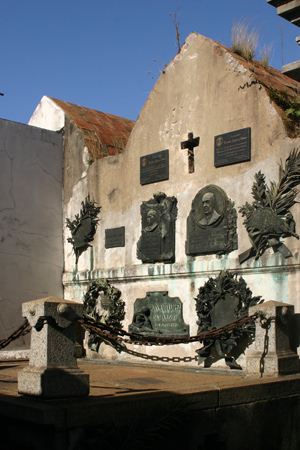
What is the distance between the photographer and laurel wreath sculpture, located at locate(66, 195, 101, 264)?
1148cm

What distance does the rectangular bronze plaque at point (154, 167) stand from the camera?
10242mm

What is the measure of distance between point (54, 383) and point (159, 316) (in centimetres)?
433

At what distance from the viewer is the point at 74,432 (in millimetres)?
5352

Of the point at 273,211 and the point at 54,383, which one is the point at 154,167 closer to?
the point at 273,211

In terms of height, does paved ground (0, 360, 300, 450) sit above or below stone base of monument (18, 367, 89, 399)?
below

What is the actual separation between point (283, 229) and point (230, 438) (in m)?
2.98

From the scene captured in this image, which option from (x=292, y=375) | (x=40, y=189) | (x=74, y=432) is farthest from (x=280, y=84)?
(x=74, y=432)

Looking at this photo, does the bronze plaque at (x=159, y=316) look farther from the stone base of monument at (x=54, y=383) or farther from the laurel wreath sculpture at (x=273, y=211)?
the stone base of monument at (x=54, y=383)

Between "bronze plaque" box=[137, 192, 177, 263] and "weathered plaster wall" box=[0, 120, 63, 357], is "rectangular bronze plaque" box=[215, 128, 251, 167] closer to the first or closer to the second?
"bronze plaque" box=[137, 192, 177, 263]

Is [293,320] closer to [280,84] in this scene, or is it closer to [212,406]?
[212,406]

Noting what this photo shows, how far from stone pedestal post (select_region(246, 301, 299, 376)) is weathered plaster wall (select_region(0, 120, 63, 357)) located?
548 cm

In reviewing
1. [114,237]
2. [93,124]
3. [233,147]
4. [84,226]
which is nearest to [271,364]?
[233,147]

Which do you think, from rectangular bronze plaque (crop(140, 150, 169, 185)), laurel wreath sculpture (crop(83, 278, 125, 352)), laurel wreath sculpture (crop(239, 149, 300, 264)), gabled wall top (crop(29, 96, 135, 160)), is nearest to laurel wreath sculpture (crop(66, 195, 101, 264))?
laurel wreath sculpture (crop(83, 278, 125, 352))

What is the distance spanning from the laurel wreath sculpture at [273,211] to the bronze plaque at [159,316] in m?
1.61
